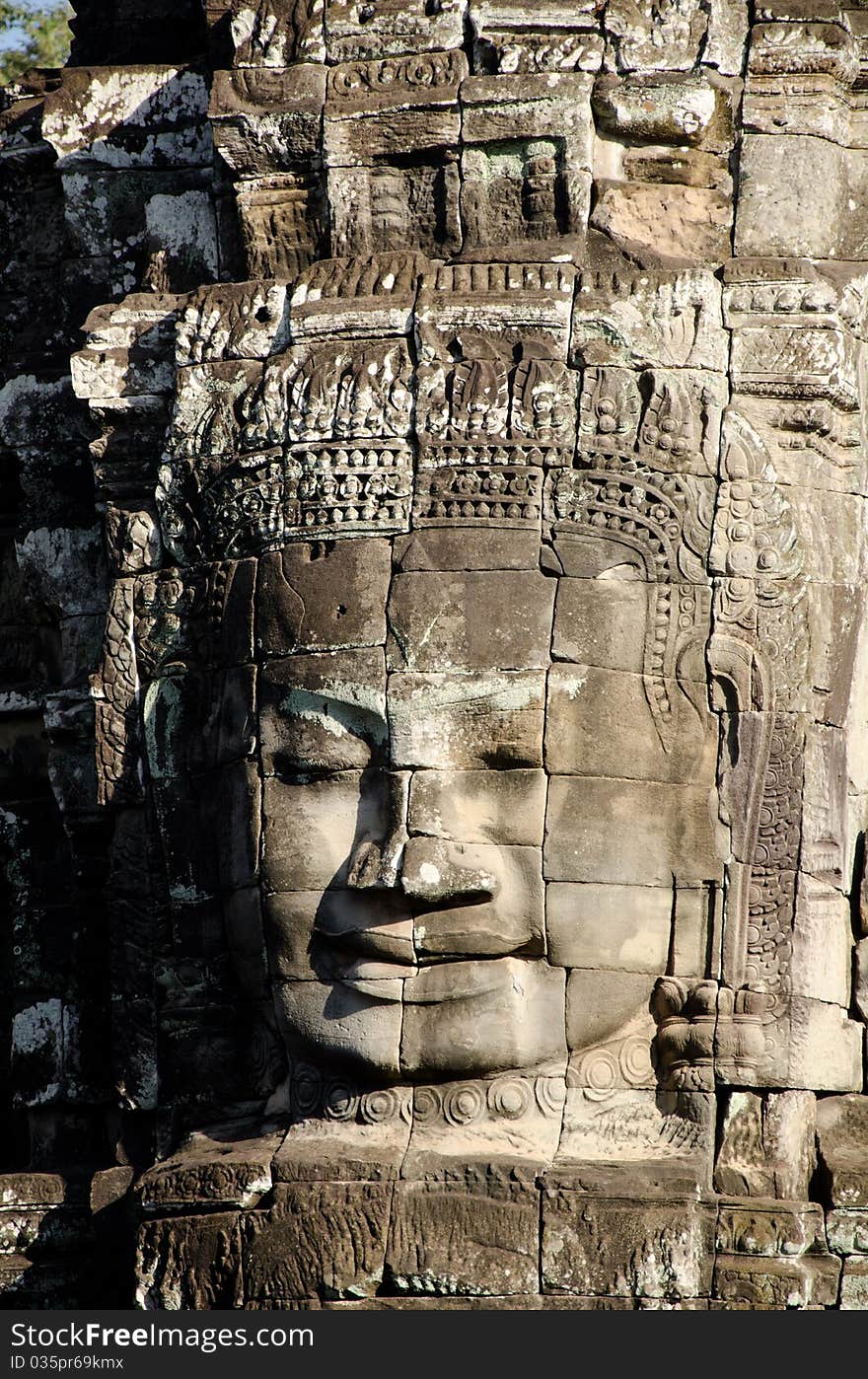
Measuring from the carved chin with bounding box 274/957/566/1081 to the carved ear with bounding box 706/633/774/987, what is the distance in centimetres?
96

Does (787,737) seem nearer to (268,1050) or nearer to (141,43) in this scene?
(268,1050)

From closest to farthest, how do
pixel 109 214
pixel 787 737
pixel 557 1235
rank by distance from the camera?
pixel 557 1235
pixel 787 737
pixel 109 214

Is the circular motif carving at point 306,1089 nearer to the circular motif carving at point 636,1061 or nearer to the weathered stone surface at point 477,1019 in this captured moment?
the weathered stone surface at point 477,1019

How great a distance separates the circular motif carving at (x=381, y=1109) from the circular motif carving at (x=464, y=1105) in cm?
22

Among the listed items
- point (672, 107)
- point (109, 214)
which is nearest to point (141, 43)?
point (109, 214)

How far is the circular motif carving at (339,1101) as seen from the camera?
11.6 metres

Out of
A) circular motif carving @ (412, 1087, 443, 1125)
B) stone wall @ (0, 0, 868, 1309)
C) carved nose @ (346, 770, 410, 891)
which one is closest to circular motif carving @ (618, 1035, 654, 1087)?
stone wall @ (0, 0, 868, 1309)

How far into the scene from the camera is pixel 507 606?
11.5 meters

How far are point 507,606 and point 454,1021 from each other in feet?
5.66

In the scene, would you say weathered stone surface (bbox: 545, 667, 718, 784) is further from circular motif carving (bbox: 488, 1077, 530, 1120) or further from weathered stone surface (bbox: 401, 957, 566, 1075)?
circular motif carving (bbox: 488, 1077, 530, 1120)

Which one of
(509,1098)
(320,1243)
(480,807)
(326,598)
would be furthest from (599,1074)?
(326,598)

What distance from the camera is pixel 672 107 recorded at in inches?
481

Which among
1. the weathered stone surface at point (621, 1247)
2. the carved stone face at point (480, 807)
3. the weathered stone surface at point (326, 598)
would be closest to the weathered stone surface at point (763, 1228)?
the weathered stone surface at point (621, 1247)

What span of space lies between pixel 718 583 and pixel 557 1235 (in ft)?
9.22
